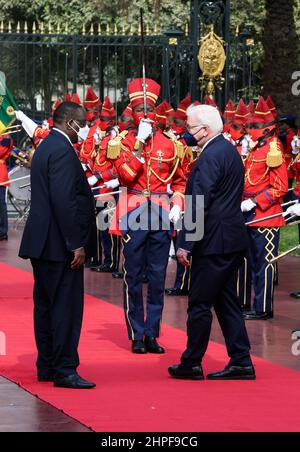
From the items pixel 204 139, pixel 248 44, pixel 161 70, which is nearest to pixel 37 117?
pixel 161 70

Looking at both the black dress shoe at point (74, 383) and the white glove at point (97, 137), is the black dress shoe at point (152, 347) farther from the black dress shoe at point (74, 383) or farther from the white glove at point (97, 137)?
the white glove at point (97, 137)

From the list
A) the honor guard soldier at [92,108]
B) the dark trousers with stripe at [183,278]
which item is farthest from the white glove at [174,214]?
the honor guard soldier at [92,108]

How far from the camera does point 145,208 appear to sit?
11.0 meters

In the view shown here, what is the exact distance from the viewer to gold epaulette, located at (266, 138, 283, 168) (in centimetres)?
1277

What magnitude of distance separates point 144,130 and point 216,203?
5.22ft

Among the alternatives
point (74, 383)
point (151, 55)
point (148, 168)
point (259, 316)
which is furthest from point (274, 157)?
point (151, 55)

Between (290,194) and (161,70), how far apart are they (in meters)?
5.27

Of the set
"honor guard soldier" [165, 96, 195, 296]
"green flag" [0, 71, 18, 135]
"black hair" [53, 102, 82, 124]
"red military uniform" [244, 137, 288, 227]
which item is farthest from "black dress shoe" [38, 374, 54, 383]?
"green flag" [0, 71, 18, 135]

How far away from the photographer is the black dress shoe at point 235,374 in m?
9.70

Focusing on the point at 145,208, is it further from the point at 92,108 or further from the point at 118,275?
the point at 92,108

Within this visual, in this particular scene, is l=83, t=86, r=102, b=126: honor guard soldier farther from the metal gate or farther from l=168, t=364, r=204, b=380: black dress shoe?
l=168, t=364, r=204, b=380: black dress shoe

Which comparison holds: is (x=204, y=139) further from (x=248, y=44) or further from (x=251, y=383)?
(x=248, y=44)

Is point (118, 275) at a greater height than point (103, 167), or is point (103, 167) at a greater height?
point (103, 167)

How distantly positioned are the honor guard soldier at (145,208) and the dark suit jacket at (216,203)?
4.18 ft
